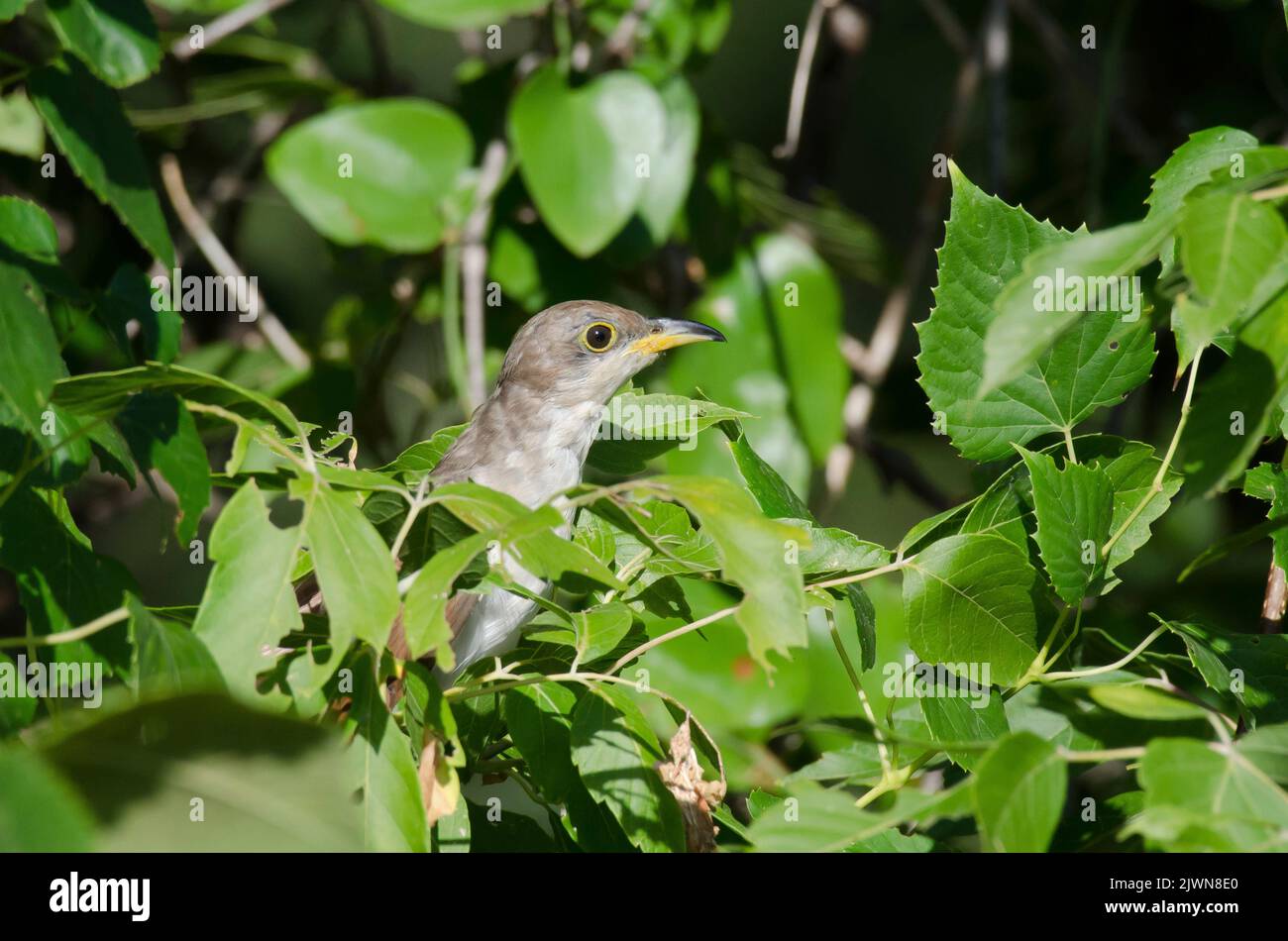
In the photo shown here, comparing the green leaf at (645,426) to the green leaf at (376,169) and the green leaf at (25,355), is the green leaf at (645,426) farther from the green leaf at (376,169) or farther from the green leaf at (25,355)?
the green leaf at (376,169)

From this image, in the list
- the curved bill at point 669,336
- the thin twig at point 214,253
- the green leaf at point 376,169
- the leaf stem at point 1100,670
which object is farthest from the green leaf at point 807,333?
the leaf stem at point 1100,670

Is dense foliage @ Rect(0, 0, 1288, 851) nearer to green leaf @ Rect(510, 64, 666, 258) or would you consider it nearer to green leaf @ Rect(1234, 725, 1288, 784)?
green leaf @ Rect(1234, 725, 1288, 784)

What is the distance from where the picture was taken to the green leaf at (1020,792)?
1475mm

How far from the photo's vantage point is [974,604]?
2195mm

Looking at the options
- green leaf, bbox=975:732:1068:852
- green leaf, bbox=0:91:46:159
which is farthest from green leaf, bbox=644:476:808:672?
green leaf, bbox=0:91:46:159

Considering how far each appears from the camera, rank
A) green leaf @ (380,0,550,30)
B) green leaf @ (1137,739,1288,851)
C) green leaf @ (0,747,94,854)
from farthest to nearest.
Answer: green leaf @ (380,0,550,30)
green leaf @ (1137,739,1288,851)
green leaf @ (0,747,94,854)

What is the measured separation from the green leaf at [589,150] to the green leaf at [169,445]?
2.46 m

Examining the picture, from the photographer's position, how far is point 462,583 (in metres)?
2.12

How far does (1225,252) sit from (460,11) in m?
3.63

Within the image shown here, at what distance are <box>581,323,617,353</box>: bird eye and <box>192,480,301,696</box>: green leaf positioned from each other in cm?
247

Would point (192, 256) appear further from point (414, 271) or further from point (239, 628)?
point (239, 628)

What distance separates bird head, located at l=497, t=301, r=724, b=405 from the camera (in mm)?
4234

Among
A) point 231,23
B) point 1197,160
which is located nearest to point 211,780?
point 1197,160

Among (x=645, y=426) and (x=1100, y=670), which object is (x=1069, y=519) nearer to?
(x=1100, y=670)
